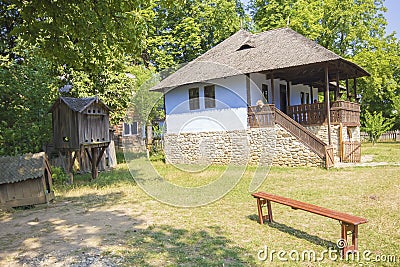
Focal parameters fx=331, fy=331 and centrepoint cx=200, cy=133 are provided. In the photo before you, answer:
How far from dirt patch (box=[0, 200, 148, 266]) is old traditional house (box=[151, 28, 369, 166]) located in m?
8.96

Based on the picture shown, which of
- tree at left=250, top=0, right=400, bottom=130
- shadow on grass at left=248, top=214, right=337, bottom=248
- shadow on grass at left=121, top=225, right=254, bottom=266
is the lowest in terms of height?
shadow on grass at left=248, top=214, right=337, bottom=248

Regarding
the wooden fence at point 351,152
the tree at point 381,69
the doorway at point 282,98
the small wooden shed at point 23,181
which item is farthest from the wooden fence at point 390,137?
the small wooden shed at point 23,181

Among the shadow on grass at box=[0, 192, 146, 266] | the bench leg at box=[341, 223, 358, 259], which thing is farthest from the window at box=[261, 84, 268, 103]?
the bench leg at box=[341, 223, 358, 259]

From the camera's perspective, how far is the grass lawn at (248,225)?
4965 millimetres

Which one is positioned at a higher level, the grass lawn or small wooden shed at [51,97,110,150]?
small wooden shed at [51,97,110,150]

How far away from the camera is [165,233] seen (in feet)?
20.4

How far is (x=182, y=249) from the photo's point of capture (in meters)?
5.30

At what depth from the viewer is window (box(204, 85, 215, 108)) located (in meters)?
18.5

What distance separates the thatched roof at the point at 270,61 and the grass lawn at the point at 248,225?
19.8 ft

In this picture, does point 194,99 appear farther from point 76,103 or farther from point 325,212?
point 325,212

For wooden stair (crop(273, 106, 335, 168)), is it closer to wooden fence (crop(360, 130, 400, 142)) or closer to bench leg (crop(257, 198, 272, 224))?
bench leg (crop(257, 198, 272, 224))

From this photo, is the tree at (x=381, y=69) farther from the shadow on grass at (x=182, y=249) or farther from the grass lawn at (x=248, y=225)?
the shadow on grass at (x=182, y=249)

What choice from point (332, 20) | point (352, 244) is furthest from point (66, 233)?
point (332, 20)

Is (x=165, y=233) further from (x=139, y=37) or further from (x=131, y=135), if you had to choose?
(x=131, y=135)
